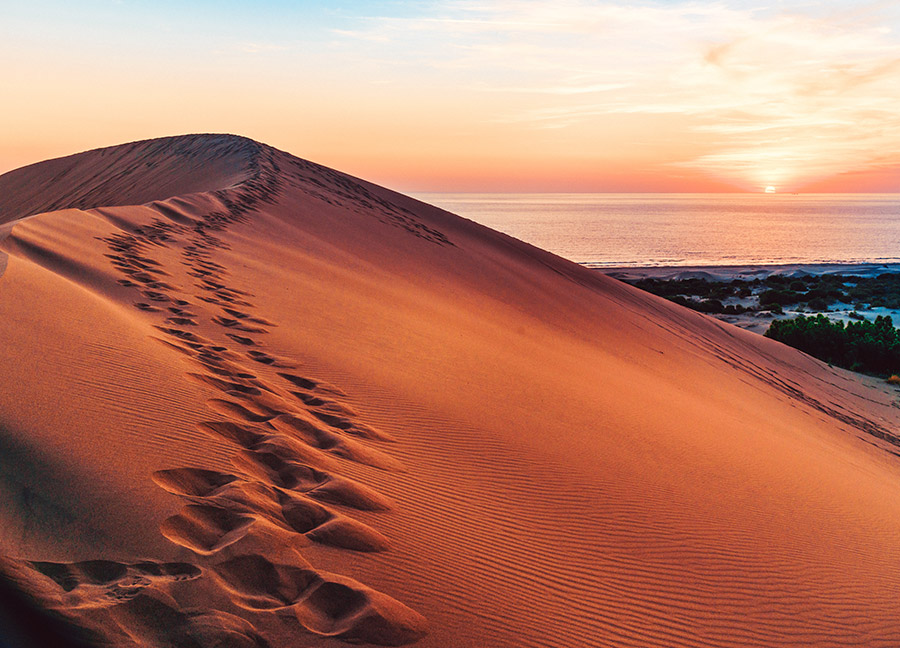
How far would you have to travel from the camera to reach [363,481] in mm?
3223

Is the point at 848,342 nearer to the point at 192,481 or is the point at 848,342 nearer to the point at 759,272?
the point at 192,481

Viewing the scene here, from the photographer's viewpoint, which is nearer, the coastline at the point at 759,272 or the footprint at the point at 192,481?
the footprint at the point at 192,481

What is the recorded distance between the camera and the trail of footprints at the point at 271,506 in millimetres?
2115

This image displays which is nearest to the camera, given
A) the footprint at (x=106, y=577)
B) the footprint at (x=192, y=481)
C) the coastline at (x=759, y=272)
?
the footprint at (x=106, y=577)

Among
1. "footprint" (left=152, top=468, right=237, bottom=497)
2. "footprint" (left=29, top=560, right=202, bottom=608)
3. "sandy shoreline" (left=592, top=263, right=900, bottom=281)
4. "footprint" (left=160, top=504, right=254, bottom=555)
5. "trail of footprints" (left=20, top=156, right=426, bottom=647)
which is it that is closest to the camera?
"footprint" (left=29, top=560, right=202, bottom=608)

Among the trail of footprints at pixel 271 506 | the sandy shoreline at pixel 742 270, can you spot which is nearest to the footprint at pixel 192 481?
the trail of footprints at pixel 271 506

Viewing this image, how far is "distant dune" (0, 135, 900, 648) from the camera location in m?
2.18

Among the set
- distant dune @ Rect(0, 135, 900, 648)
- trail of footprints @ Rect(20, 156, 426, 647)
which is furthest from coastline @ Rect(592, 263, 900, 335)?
trail of footprints @ Rect(20, 156, 426, 647)

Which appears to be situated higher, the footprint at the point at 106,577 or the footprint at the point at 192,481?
the footprint at the point at 192,481

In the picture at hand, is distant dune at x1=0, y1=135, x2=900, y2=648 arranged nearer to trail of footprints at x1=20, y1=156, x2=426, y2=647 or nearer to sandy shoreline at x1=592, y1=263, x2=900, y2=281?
trail of footprints at x1=20, y1=156, x2=426, y2=647

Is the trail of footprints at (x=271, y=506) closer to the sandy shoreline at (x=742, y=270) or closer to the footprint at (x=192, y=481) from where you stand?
the footprint at (x=192, y=481)

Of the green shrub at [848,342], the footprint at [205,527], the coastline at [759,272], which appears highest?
the coastline at [759,272]

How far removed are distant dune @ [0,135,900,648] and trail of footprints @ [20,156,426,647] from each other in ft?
0.04

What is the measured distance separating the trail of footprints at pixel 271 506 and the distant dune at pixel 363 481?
0.04ft
